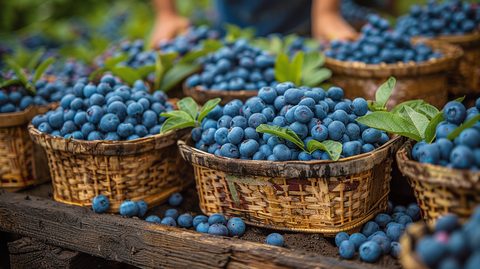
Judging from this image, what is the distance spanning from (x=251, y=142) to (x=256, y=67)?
0.76 meters

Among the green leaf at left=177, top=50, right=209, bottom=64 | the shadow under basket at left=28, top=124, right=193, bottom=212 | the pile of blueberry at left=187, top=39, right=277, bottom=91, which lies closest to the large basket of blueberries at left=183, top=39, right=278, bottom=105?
the pile of blueberry at left=187, top=39, right=277, bottom=91

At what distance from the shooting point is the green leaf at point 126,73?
1757mm

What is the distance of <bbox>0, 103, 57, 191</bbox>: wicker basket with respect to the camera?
1560mm

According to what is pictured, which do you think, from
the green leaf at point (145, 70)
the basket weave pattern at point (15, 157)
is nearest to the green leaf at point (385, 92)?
the green leaf at point (145, 70)

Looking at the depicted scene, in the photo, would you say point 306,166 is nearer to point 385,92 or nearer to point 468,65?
point 385,92

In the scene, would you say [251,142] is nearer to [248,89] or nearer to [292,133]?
[292,133]

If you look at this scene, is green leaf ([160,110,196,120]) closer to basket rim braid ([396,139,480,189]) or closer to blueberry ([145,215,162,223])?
blueberry ([145,215,162,223])

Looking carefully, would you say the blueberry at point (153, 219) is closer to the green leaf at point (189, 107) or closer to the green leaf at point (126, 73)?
the green leaf at point (189, 107)

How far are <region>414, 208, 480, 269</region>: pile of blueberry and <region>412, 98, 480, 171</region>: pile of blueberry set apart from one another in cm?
18

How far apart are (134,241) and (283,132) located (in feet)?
2.03

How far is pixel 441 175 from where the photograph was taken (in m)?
0.80

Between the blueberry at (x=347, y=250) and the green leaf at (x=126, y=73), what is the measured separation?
132 cm

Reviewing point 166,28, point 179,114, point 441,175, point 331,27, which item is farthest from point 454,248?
point 166,28

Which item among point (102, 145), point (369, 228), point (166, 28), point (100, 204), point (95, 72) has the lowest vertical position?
point (369, 228)
